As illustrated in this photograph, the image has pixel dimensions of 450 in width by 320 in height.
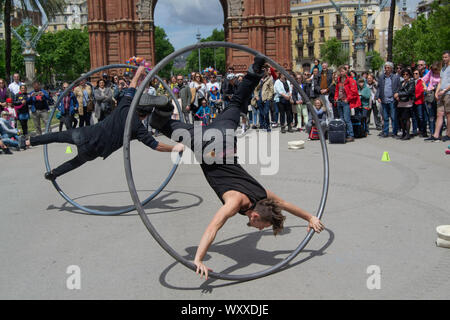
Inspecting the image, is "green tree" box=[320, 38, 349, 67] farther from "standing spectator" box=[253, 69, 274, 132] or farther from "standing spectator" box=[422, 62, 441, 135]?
"standing spectator" box=[422, 62, 441, 135]

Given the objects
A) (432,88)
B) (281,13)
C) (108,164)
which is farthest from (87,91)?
(281,13)

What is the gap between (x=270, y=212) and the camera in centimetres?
475

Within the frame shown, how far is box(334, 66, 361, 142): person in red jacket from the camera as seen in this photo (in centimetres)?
1462

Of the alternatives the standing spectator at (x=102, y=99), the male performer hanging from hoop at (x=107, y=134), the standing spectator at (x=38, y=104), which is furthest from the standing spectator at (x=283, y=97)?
the male performer hanging from hoop at (x=107, y=134)

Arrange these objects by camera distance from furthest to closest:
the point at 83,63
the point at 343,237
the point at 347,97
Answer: the point at 83,63
the point at 347,97
the point at 343,237

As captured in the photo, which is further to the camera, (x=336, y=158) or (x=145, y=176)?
(x=336, y=158)

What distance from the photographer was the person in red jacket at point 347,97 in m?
14.6

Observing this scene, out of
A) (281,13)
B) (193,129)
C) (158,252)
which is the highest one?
(281,13)

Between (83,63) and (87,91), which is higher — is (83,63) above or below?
above

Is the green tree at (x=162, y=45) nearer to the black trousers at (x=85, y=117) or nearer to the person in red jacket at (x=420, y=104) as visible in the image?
the black trousers at (x=85, y=117)

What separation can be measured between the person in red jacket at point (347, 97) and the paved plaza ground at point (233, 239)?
4.16 meters

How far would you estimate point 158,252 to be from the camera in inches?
225

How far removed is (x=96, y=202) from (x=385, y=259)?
4.92 metres

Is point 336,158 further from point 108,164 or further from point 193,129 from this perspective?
point 193,129
